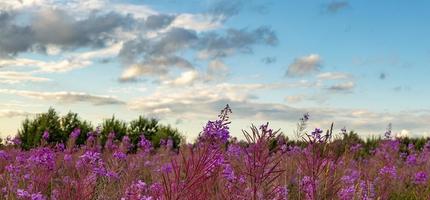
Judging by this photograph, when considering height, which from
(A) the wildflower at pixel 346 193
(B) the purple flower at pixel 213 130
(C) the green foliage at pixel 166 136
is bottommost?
(A) the wildflower at pixel 346 193

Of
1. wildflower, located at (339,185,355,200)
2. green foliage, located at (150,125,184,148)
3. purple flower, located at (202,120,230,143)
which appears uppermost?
green foliage, located at (150,125,184,148)

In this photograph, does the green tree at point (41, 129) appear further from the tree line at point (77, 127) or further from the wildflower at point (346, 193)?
the wildflower at point (346, 193)

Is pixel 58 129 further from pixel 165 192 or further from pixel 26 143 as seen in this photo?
pixel 165 192

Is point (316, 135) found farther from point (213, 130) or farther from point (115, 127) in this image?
point (115, 127)

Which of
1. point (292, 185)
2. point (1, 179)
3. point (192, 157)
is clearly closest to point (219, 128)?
point (192, 157)

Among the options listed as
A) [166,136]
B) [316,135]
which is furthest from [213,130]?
[166,136]

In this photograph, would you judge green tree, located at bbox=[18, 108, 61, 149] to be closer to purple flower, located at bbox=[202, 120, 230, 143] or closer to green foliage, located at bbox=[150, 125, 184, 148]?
green foliage, located at bbox=[150, 125, 184, 148]

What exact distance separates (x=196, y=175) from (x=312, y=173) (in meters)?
1.65

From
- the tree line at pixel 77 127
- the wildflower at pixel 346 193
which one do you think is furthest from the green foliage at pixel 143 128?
the wildflower at pixel 346 193

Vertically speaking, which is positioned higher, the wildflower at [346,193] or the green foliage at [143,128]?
the green foliage at [143,128]

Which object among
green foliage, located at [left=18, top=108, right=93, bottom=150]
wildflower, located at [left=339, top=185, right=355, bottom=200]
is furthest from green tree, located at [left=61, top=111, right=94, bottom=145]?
wildflower, located at [left=339, top=185, right=355, bottom=200]

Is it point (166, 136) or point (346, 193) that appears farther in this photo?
point (166, 136)

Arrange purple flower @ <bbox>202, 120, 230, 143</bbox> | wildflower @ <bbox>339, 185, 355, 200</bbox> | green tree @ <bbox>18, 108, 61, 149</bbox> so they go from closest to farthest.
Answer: purple flower @ <bbox>202, 120, 230, 143</bbox>, wildflower @ <bbox>339, 185, 355, 200</bbox>, green tree @ <bbox>18, 108, 61, 149</bbox>

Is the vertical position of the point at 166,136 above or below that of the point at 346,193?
above
